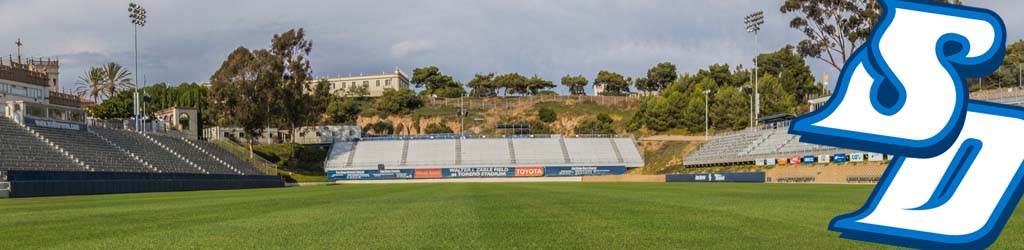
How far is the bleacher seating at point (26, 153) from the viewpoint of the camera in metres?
36.0

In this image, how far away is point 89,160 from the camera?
41.7m

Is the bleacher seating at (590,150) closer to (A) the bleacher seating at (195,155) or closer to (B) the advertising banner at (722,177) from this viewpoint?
(B) the advertising banner at (722,177)

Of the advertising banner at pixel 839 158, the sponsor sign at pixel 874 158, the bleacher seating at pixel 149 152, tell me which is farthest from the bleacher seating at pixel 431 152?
the sponsor sign at pixel 874 158

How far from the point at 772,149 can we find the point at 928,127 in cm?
6088

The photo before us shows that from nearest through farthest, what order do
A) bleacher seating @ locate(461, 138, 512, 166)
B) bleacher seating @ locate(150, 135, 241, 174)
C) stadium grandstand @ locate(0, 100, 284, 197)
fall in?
stadium grandstand @ locate(0, 100, 284, 197)
bleacher seating @ locate(150, 135, 241, 174)
bleacher seating @ locate(461, 138, 512, 166)

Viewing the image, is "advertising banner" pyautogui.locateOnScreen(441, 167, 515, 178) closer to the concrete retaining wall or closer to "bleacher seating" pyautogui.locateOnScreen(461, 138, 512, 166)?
"bleacher seating" pyautogui.locateOnScreen(461, 138, 512, 166)

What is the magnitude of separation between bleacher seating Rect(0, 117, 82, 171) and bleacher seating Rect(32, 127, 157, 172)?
98cm

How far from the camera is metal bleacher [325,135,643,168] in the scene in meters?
86.2

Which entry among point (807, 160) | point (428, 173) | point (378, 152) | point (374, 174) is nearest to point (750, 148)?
point (807, 160)

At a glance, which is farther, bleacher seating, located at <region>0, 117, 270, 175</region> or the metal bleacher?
the metal bleacher

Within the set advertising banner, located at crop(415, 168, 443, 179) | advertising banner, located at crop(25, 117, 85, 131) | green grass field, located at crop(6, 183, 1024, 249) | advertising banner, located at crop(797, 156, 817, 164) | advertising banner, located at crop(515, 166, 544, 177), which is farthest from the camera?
advertising banner, located at crop(515, 166, 544, 177)

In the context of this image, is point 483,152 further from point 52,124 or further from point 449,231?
point 449,231

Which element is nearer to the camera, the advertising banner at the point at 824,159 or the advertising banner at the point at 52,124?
the advertising banner at the point at 52,124

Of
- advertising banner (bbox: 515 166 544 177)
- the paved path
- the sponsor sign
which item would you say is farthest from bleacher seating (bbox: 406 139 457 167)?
the sponsor sign
